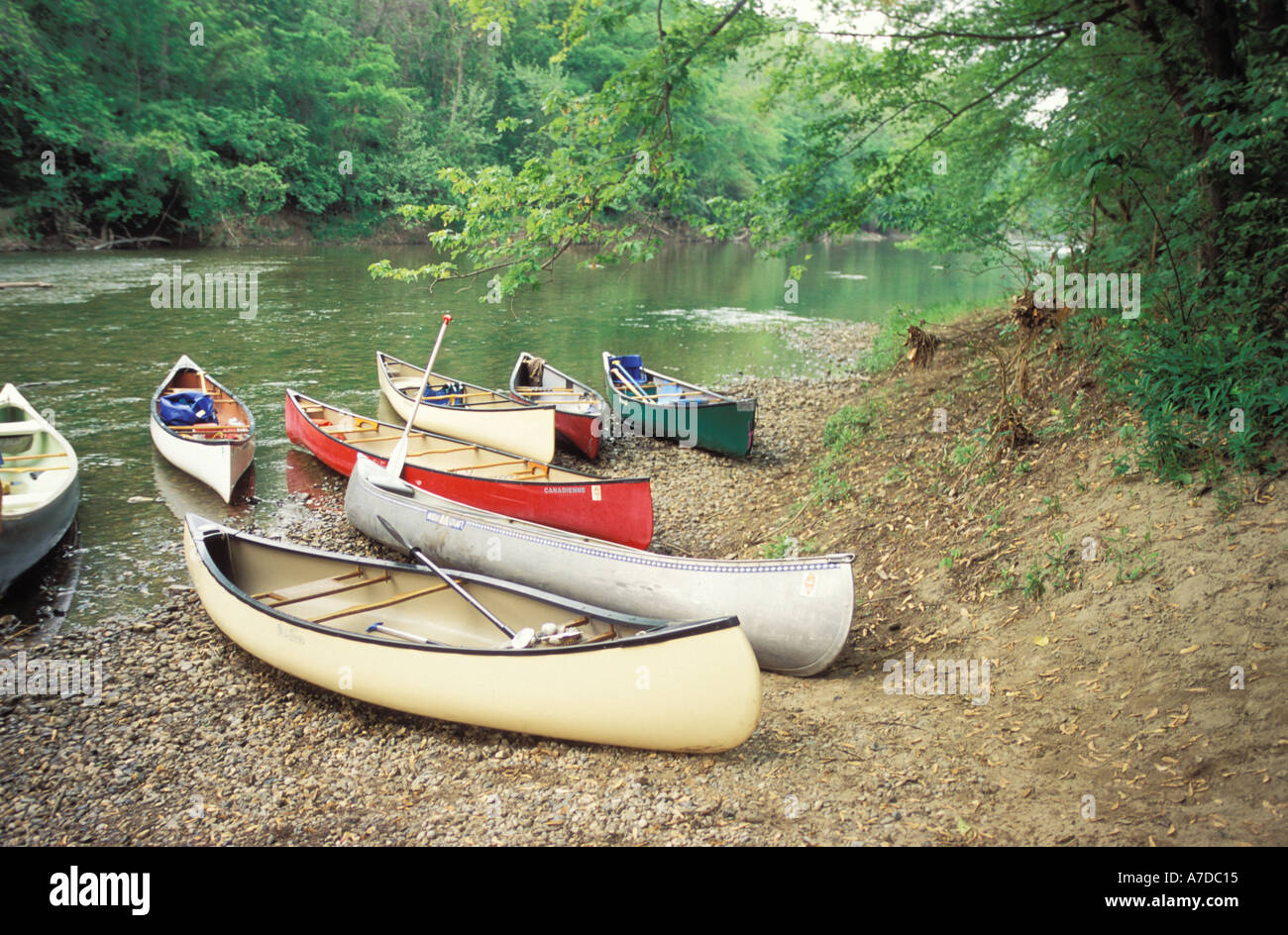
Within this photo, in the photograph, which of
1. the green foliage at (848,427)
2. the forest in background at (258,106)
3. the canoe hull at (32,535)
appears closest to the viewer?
the canoe hull at (32,535)

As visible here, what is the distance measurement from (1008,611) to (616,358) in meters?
9.30

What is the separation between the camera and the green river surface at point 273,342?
943cm

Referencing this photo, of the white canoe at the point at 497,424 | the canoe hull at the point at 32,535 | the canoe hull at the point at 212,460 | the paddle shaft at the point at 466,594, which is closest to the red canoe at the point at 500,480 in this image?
the white canoe at the point at 497,424

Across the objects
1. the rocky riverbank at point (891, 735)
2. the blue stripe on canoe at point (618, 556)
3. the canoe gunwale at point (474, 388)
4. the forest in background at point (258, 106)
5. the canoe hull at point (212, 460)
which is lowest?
the rocky riverbank at point (891, 735)

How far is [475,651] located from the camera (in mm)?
5062

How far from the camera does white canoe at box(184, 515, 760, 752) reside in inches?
181

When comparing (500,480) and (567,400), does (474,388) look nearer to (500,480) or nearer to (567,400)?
(567,400)

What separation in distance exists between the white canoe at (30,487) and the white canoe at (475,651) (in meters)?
1.73

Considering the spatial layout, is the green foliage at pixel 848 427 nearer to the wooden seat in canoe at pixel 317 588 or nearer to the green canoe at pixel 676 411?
the green canoe at pixel 676 411

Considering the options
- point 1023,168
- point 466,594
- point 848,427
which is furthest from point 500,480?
point 1023,168

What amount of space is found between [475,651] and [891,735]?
2.58 meters

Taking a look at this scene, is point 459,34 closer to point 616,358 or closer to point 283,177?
point 283,177

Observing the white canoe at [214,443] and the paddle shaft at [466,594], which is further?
the white canoe at [214,443]

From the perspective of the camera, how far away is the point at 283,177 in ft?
129
